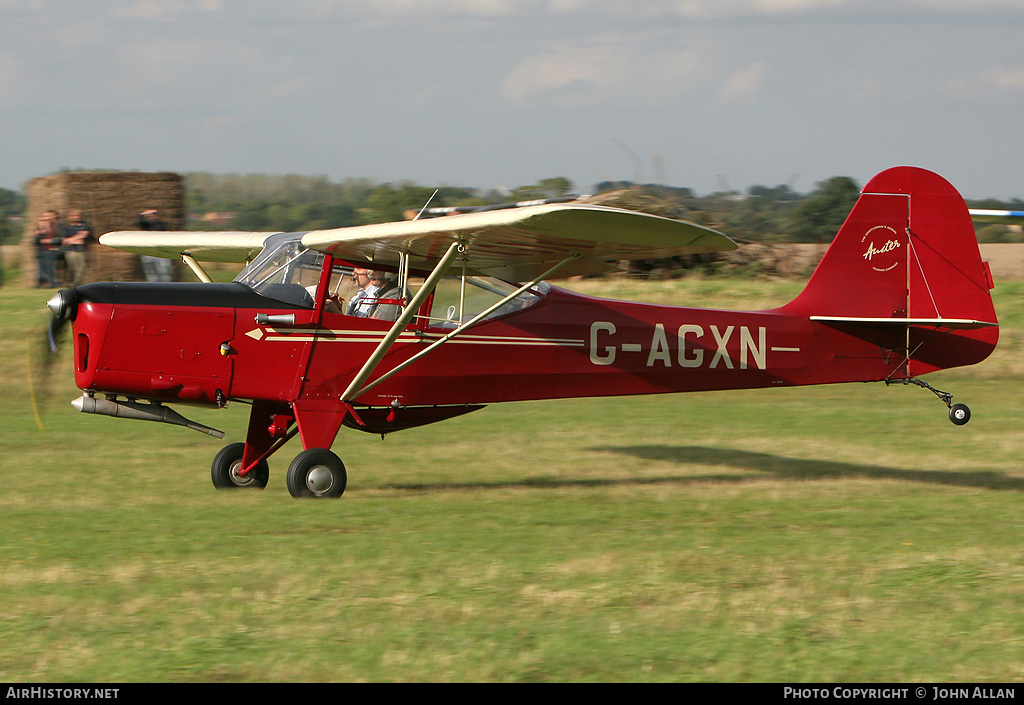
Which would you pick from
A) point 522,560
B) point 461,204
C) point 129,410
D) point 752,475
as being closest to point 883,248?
point 752,475

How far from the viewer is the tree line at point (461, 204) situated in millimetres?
26547

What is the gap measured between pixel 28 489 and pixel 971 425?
10.9 m

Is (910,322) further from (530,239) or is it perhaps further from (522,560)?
(522,560)

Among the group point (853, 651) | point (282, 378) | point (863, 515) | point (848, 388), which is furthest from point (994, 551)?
point (848, 388)

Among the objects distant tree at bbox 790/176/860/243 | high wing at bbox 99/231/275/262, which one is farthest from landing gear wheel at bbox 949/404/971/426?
distant tree at bbox 790/176/860/243

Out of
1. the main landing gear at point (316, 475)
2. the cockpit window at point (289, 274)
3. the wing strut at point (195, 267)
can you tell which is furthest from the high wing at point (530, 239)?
the wing strut at point (195, 267)

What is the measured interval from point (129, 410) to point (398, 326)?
224 cm

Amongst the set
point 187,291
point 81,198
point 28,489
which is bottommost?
point 28,489

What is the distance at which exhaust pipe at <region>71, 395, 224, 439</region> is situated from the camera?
835 centimetres

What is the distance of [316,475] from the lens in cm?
849

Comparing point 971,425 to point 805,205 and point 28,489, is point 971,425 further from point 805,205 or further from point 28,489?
point 805,205

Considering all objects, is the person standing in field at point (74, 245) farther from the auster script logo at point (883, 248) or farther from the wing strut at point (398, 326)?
the auster script logo at point (883, 248)

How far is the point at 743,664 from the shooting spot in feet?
14.9

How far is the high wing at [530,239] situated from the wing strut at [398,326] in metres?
0.23
